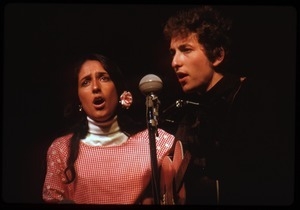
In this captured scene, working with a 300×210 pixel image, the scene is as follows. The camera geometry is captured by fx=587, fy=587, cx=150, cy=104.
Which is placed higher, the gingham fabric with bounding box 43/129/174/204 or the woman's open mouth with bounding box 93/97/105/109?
the woman's open mouth with bounding box 93/97/105/109

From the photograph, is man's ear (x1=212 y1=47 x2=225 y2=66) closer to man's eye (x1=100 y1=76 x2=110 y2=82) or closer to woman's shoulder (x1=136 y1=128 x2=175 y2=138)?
woman's shoulder (x1=136 y1=128 x2=175 y2=138)

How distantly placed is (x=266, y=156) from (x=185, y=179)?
0.46 meters

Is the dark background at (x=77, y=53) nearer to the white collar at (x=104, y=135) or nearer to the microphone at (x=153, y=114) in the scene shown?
the microphone at (x=153, y=114)

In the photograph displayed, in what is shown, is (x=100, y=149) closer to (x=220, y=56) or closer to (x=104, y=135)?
(x=104, y=135)

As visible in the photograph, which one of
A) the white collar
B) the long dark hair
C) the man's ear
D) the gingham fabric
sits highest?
the man's ear

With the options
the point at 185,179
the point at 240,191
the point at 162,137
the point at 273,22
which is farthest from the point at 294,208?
the point at 273,22

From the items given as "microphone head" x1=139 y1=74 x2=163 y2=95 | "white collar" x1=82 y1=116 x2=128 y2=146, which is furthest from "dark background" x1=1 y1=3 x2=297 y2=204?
"white collar" x1=82 y1=116 x2=128 y2=146

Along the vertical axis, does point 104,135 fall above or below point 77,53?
below

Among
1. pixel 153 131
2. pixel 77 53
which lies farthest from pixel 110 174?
pixel 77 53

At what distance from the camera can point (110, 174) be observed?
3184 mm

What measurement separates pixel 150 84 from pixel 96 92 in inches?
11.9

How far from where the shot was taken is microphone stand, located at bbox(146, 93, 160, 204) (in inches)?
124

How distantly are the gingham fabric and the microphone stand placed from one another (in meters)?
0.02

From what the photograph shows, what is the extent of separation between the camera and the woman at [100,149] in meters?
3.18
